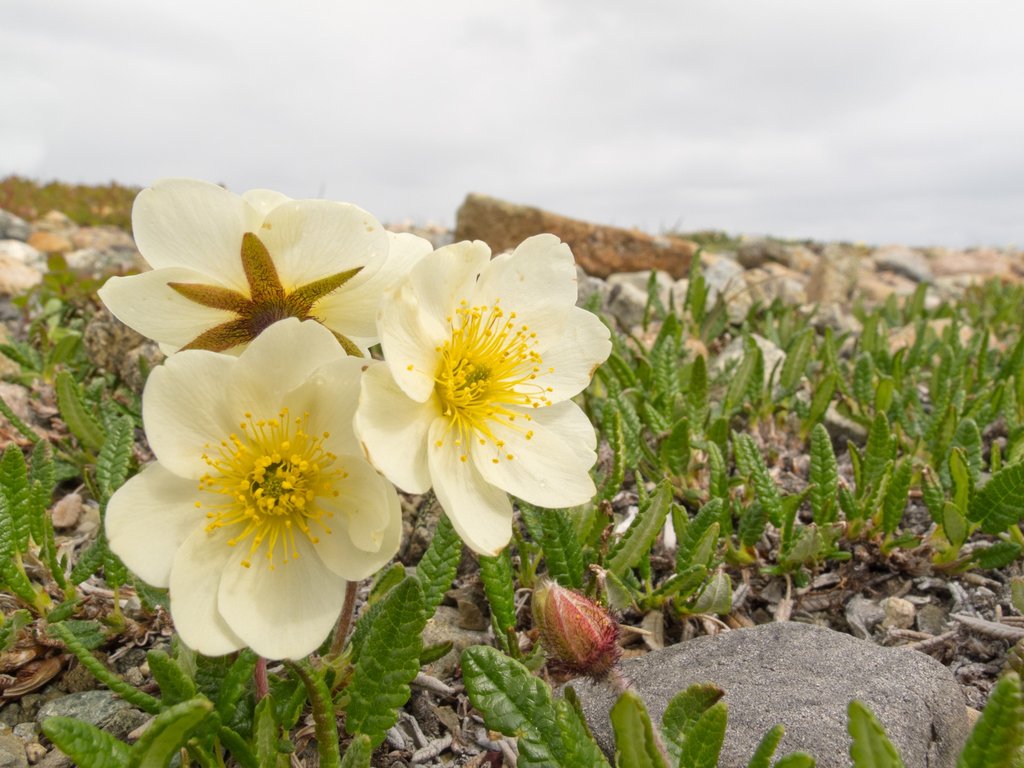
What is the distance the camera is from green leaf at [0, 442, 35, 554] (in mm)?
2043

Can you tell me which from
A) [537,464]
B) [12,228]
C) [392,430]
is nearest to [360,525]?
[392,430]

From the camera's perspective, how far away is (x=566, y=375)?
185 centimetres

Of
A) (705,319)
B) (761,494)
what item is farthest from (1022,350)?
(761,494)

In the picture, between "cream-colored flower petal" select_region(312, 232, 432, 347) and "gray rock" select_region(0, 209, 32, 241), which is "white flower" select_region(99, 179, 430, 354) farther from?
"gray rock" select_region(0, 209, 32, 241)

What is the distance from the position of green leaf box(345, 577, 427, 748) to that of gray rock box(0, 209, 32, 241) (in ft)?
36.0

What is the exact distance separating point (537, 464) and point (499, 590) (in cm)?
41

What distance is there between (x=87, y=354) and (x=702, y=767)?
11.4 ft

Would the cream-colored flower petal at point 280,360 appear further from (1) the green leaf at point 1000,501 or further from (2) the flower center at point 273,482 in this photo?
(1) the green leaf at point 1000,501

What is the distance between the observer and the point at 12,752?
1.81 m

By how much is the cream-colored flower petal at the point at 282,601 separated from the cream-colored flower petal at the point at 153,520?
4.2 inches

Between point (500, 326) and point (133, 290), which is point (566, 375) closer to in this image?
point (500, 326)

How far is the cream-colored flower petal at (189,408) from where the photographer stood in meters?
1.48

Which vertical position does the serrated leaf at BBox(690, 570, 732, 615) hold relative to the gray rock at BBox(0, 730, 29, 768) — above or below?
above

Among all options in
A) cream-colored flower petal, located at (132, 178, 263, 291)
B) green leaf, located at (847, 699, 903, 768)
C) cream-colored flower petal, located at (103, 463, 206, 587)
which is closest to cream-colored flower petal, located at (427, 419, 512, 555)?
cream-colored flower petal, located at (103, 463, 206, 587)
